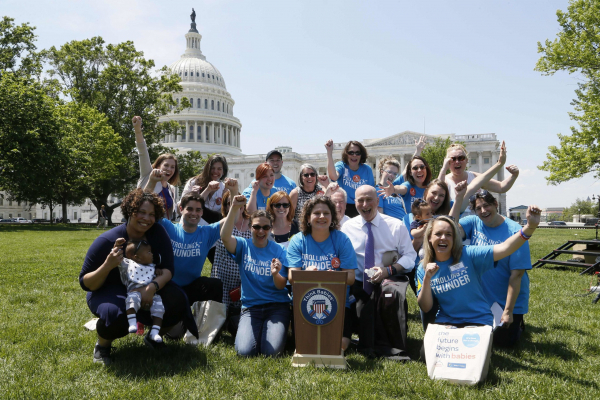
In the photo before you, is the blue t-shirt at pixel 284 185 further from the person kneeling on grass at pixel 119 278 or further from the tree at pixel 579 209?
the tree at pixel 579 209

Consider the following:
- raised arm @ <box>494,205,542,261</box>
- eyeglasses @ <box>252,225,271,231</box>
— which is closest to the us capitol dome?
eyeglasses @ <box>252,225,271,231</box>

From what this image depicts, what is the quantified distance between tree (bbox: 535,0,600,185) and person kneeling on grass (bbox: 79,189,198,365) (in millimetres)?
22335

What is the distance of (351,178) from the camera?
7629mm

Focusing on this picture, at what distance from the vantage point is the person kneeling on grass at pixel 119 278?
14.2 ft

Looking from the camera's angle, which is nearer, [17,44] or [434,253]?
[434,253]

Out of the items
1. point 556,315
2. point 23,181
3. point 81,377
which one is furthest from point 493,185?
point 23,181

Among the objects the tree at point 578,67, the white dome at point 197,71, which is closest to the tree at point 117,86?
the tree at point 578,67

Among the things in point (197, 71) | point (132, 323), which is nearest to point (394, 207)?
point (132, 323)

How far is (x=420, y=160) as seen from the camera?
272 inches

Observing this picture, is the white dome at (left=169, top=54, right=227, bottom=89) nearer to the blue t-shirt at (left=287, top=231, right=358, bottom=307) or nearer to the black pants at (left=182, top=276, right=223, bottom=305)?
the black pants at (left=182, top=276, right=223, bottom=305)

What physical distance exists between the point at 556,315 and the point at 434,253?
3.17 meters

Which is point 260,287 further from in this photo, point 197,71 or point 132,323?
point 197,71

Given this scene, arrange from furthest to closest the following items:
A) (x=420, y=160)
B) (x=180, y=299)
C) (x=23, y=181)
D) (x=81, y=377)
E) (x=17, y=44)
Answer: (x=17, y=44) → (x=23, y=181) → (x=420, y=160) → (x=180, y=299) → (x=81, y=377)

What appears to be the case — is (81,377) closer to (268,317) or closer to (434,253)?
(268,317)
